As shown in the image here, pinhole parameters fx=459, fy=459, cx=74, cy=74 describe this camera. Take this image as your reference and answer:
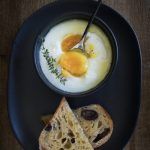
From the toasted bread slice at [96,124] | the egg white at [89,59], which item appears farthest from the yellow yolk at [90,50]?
the toasted bread slice at [96,124]

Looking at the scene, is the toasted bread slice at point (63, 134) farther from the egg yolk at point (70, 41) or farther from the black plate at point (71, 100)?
the egg yolk at point (70, 41)

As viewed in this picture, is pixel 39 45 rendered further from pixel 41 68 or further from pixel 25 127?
pixel 25 127

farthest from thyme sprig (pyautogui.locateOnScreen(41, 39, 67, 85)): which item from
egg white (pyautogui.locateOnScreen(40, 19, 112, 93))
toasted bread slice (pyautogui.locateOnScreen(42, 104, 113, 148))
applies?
toasted bread slice (pyautogui.locateOnScreen(42, 104, 113, 148))

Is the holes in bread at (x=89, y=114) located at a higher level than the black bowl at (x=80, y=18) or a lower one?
lower

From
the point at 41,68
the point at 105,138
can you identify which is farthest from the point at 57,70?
the point at 105,138

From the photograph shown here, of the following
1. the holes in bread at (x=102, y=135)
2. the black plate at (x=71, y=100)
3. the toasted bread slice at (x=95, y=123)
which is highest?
the black plate at (x=71, y=100)

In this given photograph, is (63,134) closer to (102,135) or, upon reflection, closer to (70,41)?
(102,135)

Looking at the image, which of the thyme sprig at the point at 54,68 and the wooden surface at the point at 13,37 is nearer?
the thyme sprig at the point at 54,68

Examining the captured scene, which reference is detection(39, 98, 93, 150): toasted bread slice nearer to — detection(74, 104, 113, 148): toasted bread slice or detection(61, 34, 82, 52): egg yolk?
detection(74, 104, 113, 148): toasted bread slice
